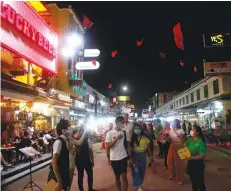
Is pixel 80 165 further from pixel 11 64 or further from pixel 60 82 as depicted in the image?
pixel 60 82

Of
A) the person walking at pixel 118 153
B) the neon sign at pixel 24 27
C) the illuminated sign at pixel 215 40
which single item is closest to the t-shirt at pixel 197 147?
the person walking at pixel 118 153

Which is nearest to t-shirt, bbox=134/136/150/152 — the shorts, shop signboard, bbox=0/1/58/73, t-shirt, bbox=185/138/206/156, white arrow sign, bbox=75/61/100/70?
the shorts

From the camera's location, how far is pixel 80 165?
22.4ft

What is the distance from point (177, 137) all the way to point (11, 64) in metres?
10.4

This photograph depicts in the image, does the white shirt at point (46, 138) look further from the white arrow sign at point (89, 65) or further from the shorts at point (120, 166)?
the shorts at point (120, 166)

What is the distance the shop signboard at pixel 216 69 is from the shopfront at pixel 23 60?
1303 cm

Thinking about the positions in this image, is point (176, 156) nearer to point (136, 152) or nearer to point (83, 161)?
point (136, 152)

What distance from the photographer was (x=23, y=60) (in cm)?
1509

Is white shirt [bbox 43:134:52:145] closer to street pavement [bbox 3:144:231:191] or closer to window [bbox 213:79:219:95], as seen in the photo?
street pavement [bbox 3:144:231:191]

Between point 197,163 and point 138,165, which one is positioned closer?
point 197,163

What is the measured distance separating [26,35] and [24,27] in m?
0.46

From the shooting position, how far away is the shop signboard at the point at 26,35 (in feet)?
38.3

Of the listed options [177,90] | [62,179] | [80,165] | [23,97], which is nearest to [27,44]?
[23,97]

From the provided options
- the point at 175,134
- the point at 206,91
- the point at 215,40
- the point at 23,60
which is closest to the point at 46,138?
the point at 23,60
